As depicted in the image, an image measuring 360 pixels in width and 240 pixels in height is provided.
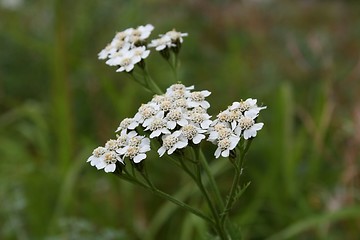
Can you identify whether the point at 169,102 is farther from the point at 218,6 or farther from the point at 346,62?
the point at 218,6

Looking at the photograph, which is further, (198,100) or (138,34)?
(138,34)

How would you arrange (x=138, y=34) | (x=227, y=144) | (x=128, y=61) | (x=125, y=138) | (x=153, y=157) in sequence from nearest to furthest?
(x=227, y=144), (x=125, y=138), (x=128, y=61), (x=138, y=34), (x=153, y=157)

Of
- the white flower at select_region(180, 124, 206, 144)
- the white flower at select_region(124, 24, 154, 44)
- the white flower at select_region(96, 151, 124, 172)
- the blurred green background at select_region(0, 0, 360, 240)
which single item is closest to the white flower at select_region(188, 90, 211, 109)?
the white flower at select_region(180, 124, 206, 144)

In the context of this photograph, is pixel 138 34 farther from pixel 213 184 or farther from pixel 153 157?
pixel 153 157

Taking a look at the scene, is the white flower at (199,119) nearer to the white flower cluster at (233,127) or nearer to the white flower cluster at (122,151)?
the white flower cluster at (233,127)

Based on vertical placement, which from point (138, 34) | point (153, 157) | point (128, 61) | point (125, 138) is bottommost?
point (125, 138)

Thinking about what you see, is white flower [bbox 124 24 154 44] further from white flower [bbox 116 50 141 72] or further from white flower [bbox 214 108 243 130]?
white flower [bbox 214 108 243 130]

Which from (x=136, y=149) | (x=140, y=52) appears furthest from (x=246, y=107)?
(x=140, y=52)

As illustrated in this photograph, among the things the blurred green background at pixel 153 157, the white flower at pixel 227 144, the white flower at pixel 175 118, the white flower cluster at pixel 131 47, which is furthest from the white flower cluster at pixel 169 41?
the blurred green background at pixel 153 157
